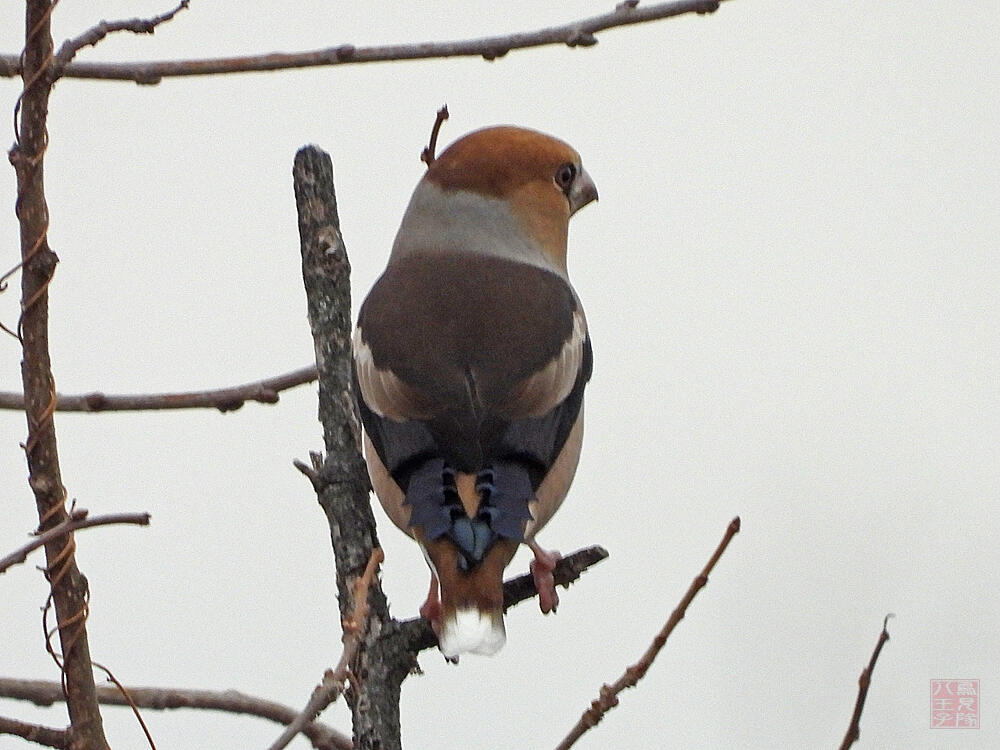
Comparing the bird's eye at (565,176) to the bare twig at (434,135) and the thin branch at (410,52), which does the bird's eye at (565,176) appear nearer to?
the bare twig at (434,135)

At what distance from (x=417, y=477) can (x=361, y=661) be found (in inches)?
15.6

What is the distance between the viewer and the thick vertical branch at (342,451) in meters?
2.18

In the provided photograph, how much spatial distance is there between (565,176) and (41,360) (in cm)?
185

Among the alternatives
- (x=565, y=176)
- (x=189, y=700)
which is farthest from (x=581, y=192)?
(x=189, y=700)

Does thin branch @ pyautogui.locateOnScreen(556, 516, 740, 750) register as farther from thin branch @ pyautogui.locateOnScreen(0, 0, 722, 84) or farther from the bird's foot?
thin branch @ pyautogui.locateOnScreen(0, 0, 722, 84)

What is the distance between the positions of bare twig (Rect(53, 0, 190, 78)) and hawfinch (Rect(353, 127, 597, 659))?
32.6 inches

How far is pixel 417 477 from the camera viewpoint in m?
2.46

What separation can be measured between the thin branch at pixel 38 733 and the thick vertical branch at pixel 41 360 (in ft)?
0.13

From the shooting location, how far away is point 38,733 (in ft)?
6.28

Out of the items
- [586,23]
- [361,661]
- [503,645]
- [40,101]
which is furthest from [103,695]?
[586,23]

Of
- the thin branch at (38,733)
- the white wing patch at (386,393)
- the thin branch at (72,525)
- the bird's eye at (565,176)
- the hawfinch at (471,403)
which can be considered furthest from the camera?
the bird's eye at (565,176)

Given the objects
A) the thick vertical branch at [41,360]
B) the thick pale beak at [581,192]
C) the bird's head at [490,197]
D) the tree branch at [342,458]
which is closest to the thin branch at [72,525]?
the thick vertical branch at [41,360]

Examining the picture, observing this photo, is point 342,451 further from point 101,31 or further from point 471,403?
point 101,31

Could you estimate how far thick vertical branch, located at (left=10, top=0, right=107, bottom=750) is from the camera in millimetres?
1788
